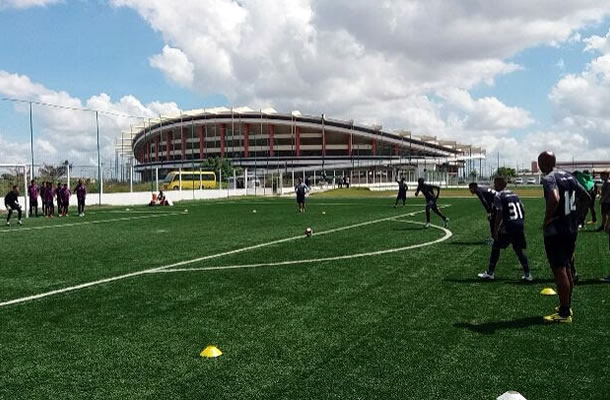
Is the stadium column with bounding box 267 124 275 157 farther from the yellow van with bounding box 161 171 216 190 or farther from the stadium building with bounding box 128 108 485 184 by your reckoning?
the yellow van with bounding box 161 171 216 190

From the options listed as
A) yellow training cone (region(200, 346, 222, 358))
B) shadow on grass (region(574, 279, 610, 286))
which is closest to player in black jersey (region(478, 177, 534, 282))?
shadow on grass (region(574, 279, 610, 286))

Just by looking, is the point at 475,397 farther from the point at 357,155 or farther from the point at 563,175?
the point at 357,155

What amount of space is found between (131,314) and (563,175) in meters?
5.73

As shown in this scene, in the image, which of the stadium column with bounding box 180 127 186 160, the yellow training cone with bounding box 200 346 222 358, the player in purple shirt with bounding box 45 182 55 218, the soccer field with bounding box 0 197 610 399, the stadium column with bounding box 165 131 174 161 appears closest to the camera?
the soccer field with bounding box 0 197 610 399

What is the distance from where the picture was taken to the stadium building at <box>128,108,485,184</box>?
104188mm

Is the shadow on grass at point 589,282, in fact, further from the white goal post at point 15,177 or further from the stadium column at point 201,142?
the stadium column at point 201,142

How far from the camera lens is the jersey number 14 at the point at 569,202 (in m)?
6.70

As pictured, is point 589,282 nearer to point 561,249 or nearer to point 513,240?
point 513,240

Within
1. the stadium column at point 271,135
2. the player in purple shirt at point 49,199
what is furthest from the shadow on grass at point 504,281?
the stadium column at point 271,135

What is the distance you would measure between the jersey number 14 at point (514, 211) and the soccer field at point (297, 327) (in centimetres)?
106

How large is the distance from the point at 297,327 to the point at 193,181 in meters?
49.7

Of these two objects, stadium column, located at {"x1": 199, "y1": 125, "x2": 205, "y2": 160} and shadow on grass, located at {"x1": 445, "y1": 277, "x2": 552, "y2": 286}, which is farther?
stadium column, located at {"x1": 199, "y1": 125, "x2": 205, "y2": 160}

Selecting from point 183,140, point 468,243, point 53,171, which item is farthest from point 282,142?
point 468,243

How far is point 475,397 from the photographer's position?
446 cm
